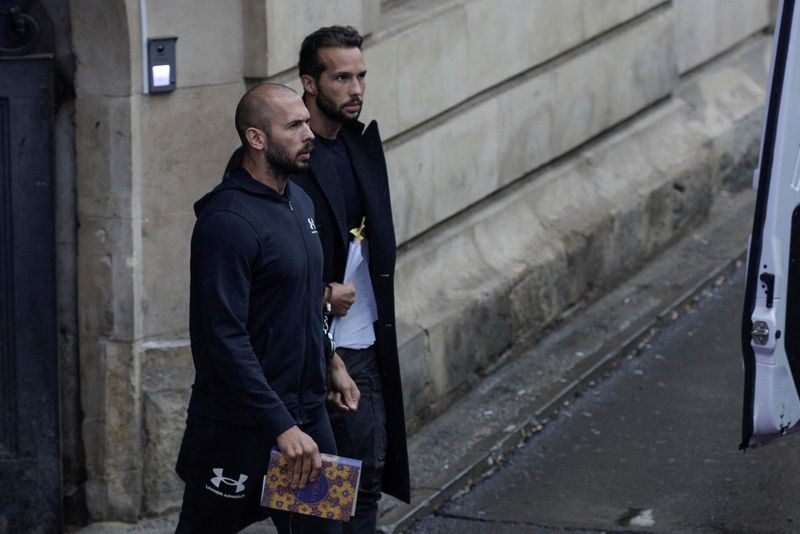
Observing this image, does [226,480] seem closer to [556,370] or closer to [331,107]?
[331,107]

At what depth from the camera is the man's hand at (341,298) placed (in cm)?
529

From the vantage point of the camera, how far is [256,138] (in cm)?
486

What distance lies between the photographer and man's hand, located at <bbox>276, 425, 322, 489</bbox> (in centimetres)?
469

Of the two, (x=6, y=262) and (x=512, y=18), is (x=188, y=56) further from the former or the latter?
(x=512, y=18)

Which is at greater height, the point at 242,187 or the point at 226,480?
the point at 242,187

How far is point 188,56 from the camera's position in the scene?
6250mm

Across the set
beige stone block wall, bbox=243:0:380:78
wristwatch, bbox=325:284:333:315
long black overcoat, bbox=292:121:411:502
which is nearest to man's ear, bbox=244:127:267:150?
long black overcoat, bbox=292:121:411:502

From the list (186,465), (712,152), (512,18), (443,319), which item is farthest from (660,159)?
(186,465)

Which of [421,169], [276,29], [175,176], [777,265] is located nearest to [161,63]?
[175,176]

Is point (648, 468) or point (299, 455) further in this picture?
point (648, 468)

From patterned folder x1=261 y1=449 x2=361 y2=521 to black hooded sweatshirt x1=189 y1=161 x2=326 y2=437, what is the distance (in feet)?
0.54

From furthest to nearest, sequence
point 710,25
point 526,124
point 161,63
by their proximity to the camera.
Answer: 1. point 710,25
2. point 526,124
3. point 161,63

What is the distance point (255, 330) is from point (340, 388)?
1.90ft

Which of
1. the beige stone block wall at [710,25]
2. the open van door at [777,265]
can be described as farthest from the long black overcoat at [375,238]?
the beige stone block wall at [710,25]
